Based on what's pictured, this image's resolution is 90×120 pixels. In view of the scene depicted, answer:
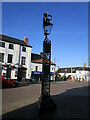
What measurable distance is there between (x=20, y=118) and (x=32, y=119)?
1.63 feet

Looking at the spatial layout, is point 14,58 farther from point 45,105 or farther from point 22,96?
point 45,105

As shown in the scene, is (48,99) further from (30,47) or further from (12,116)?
(30,47)

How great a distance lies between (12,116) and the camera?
5828 mm

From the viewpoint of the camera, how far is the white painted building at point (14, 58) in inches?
1128

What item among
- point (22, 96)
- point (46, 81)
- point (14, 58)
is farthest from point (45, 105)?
point (14, 58)

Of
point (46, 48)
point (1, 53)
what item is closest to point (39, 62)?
point (1, 53)

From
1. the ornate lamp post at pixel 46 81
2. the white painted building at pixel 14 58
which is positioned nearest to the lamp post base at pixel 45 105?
the ornate lamp post at pixel 46 81

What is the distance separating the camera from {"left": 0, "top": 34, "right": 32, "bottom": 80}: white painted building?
28641 millimetres

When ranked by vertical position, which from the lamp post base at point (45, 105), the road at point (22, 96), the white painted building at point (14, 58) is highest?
the white painted building at point (14, 58)

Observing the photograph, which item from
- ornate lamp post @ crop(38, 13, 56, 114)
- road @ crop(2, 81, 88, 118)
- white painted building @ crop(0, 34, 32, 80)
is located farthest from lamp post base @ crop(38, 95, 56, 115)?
white painted building @ crop(0, 34, 32, 80)

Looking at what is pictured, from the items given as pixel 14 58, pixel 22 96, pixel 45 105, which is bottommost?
pixel 22 96

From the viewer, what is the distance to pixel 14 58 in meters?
30.7

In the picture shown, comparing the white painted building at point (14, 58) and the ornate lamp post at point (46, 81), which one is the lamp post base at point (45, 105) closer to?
the ornate lamp post at point (46, 81)

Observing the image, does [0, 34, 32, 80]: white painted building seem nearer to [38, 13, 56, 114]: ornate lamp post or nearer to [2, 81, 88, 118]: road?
[2, 81, 88, 118]: road
